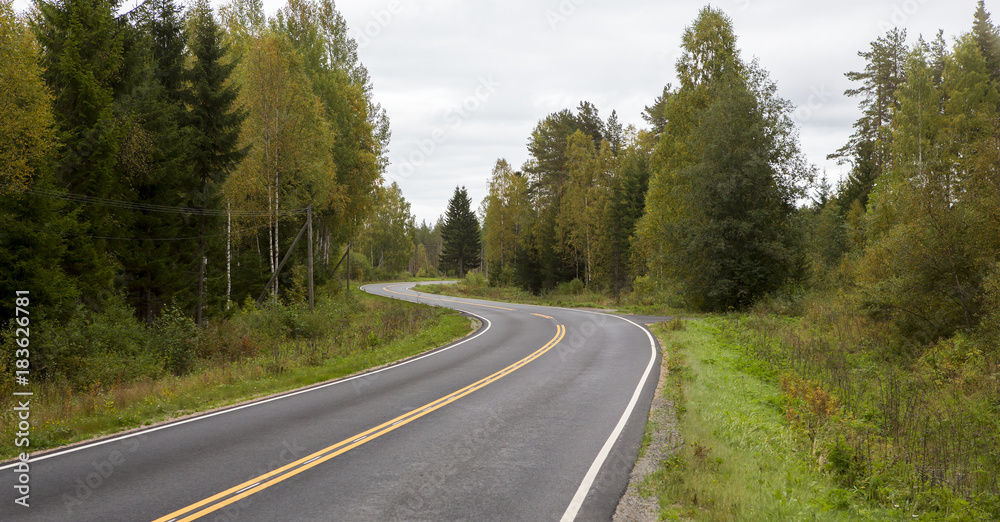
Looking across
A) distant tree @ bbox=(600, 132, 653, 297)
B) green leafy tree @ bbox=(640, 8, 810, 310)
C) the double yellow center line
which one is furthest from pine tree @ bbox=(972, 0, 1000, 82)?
the double yellow center line

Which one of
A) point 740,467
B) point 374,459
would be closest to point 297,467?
point 374,459

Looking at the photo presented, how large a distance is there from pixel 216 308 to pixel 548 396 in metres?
19.3

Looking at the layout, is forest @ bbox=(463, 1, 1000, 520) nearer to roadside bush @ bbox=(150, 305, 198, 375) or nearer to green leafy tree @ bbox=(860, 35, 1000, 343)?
green leafy tree @ bbox=(860, 35, 1000, 343)

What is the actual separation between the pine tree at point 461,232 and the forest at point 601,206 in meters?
41.8

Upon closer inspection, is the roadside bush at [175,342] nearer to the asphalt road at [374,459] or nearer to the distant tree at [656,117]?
the asphalt road at [374,459]

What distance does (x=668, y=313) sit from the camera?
31172mm

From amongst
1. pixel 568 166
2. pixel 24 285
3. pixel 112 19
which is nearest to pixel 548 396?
pixel 24 285

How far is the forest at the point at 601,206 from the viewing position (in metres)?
Answer: 13.5

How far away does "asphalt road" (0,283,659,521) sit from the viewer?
6043mm

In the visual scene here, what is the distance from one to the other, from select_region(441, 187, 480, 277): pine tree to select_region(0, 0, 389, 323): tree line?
49.2 metres

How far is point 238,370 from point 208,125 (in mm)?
13478

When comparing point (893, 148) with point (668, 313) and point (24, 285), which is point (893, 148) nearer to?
point (668, 313)

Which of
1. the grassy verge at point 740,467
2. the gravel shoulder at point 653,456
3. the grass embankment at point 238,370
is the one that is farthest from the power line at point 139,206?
the grassy verge at point 740,467

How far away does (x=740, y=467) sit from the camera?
745 cm
